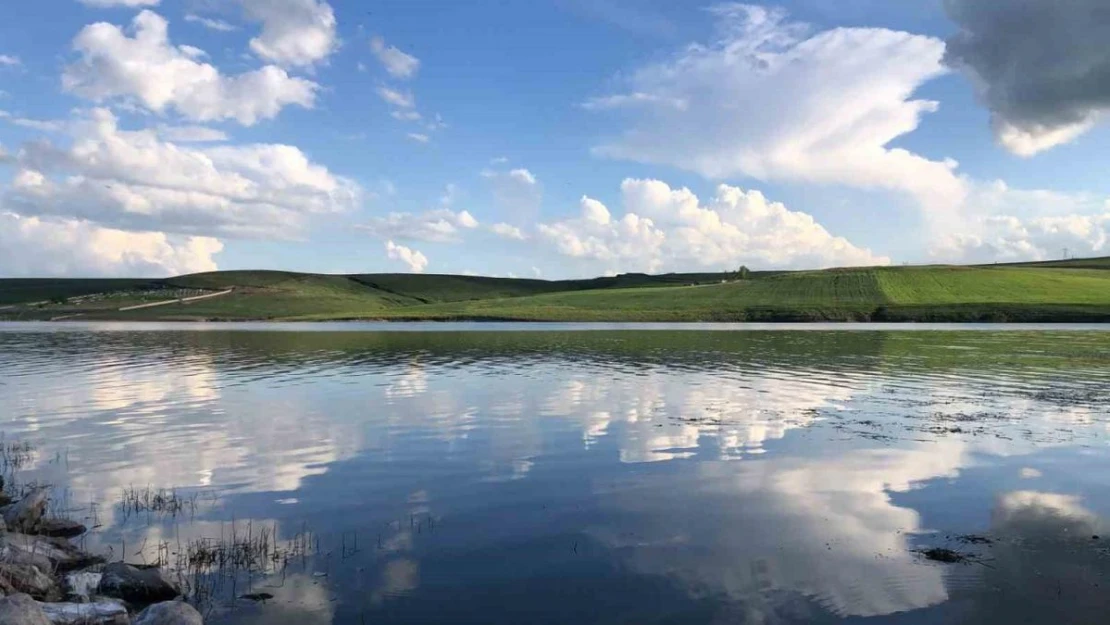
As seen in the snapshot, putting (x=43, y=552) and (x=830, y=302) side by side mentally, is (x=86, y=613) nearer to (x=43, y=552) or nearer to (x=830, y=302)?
(x=43, y=552)

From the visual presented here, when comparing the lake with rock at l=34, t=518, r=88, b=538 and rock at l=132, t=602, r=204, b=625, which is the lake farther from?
rock at l=132, t=602, r=204, b=625

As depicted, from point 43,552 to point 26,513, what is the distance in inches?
108

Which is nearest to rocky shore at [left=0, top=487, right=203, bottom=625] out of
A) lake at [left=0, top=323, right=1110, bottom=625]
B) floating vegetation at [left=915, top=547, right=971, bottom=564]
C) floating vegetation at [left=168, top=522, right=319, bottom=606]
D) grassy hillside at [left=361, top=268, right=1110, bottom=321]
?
floating vegetation at [left=168, top=522, right=319, bottom=606]

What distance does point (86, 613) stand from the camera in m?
12.1

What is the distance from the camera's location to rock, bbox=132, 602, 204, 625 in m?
11.7

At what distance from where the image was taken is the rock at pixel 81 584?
13.5 meters

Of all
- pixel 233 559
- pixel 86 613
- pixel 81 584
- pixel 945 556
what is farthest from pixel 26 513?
pixel 945 556

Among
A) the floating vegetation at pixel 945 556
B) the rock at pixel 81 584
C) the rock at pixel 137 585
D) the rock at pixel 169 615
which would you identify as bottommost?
the floating vegetation at pixel 945 556

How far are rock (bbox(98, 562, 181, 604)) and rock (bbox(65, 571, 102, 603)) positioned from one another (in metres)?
0.28

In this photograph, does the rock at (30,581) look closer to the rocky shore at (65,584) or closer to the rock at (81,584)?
the rocky shore at (65,584)

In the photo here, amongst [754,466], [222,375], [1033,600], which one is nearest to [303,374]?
[222,375]

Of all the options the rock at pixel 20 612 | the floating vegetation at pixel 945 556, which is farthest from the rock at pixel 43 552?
the floating vegetation at pixel 945 556

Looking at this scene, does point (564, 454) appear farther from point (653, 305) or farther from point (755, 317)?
point (653, 305)

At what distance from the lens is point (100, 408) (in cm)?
3781
